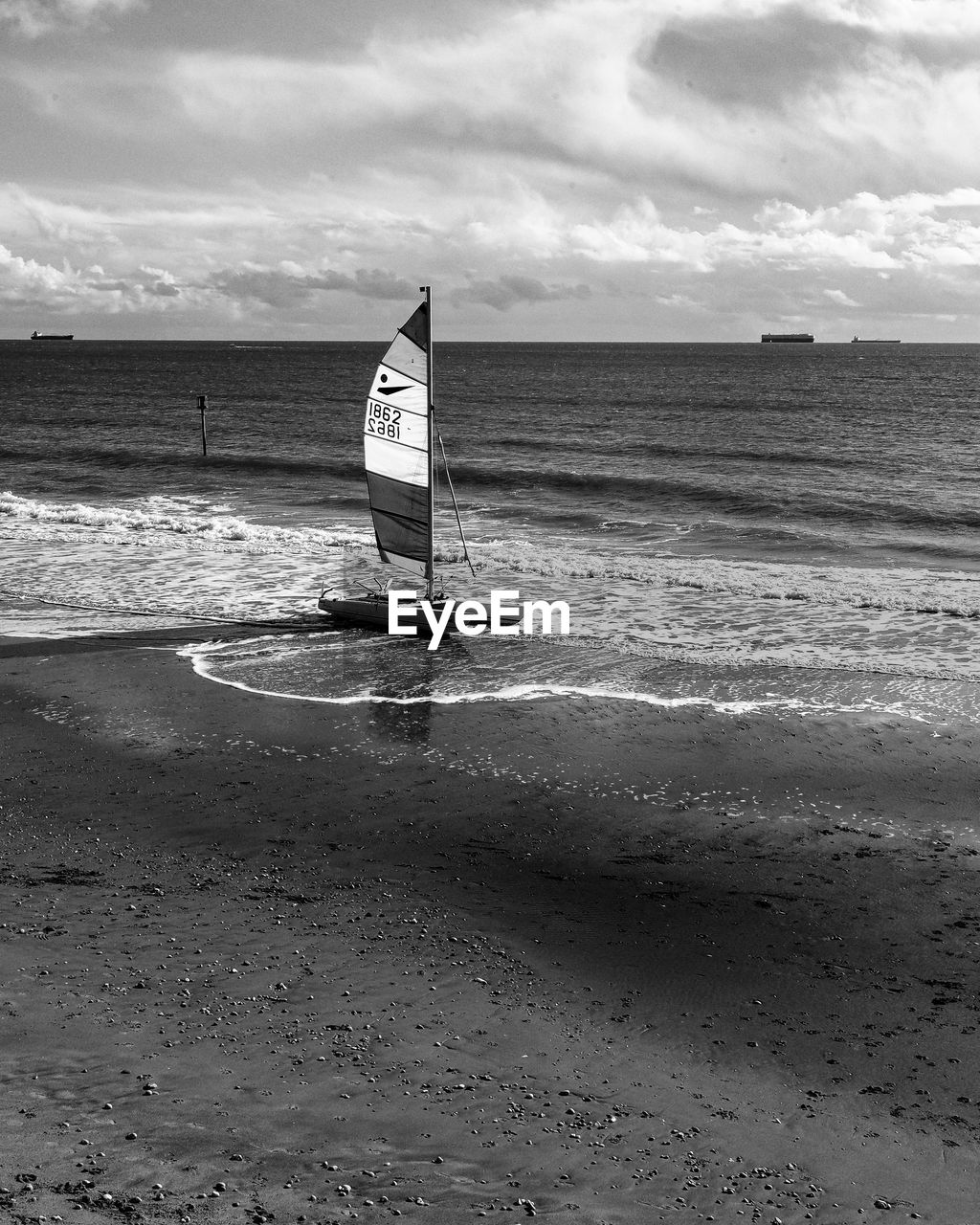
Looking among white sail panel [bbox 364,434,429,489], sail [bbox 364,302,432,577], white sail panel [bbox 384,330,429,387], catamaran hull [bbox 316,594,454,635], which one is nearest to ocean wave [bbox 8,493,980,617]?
sail [bbox 364,302,432,577]

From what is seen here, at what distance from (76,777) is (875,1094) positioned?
400 inches

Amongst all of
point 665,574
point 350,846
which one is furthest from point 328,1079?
point 665,574

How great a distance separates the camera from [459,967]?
9.63 meters

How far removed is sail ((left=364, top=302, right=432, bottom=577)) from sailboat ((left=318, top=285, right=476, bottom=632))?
0.7 inches

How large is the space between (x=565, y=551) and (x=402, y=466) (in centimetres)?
1005

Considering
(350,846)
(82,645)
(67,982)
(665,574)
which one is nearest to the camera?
(67,982)

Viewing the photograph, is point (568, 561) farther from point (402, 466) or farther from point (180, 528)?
point (180, 528)

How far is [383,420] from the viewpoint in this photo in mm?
21484

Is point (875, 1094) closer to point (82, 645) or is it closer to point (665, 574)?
point (82, 645)

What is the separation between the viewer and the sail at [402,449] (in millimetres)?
20469

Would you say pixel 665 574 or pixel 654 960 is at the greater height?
pixel 665 574

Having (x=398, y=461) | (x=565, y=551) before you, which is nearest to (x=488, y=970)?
(x=398, y=461)

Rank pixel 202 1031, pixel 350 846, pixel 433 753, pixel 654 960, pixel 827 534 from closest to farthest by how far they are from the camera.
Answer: pixel 202 1031, pixel 654 960, pixel 350 846, pixel 433 753, pixel 827 534

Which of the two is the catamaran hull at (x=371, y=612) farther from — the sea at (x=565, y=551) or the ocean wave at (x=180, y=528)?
the ocean wave at (x=180, y=528)
